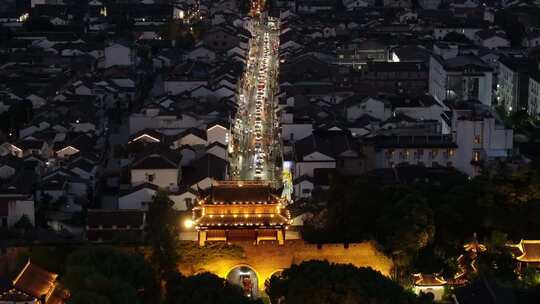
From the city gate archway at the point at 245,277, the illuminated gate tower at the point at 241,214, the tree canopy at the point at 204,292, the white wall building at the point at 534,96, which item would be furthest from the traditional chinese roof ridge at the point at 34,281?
the white wall building at the point at 534,96

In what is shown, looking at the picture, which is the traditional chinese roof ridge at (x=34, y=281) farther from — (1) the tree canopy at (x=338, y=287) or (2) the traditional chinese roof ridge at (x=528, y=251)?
(2) the traditional chinese roof ridge at (x=528, y=251)

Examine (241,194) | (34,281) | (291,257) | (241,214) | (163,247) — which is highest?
(241,194)

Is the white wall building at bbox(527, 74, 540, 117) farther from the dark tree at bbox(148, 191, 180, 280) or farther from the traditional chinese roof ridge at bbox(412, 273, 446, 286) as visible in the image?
the dark tree at bbox(148, 191, 180, 280)

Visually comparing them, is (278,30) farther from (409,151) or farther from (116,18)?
(409,151)

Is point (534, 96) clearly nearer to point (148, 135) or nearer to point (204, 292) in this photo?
point (148, 135)

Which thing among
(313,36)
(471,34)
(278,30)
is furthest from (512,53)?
(278,30)

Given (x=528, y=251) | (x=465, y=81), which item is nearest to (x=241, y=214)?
(x=528, y=251)
